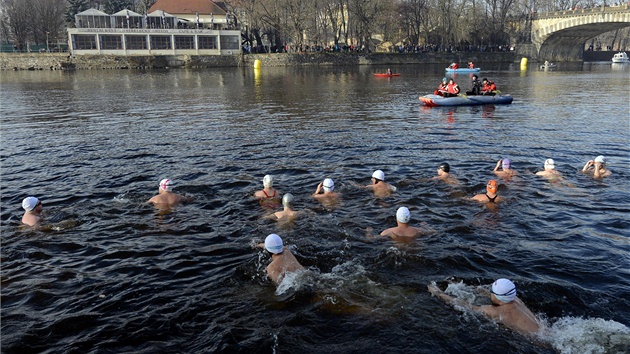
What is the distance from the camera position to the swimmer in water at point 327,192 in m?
11.5

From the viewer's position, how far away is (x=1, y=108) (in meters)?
28.0

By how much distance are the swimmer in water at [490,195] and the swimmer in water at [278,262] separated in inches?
217

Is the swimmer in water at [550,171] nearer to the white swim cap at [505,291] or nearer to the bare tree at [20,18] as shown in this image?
the white swim cap at [505,291]

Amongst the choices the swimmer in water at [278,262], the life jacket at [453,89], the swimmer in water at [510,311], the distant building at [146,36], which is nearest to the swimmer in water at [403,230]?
the swimmer in water at [278,262]

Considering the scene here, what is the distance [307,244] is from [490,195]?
4.85m

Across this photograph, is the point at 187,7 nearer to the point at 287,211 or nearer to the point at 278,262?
the point at 287,211

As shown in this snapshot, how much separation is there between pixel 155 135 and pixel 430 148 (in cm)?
1141

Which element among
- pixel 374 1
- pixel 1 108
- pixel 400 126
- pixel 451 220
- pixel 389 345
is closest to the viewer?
pixel 389 345

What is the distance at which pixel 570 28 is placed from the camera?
76.2 m

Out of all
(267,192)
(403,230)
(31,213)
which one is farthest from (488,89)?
(31,213)

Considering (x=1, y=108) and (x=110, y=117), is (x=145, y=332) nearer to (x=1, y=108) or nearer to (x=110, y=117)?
(x=110, y=117)

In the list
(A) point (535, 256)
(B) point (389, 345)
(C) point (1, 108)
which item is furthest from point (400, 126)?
(C) point (1, 108)

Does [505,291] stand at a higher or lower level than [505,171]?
lower

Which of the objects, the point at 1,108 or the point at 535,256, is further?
the point at 1,108
